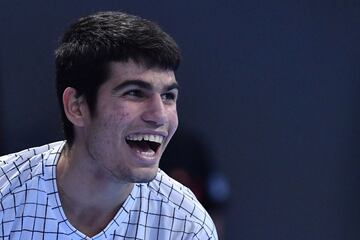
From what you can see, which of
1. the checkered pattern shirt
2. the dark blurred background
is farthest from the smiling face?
the dark blurred background

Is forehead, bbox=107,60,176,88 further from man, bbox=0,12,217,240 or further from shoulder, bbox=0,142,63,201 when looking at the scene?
shoulder, bbox=0,142,63,201

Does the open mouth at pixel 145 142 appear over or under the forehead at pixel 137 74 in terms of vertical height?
under

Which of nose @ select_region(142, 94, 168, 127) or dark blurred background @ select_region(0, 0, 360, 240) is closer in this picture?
nose @ select_region(142, 94, 168, 127)

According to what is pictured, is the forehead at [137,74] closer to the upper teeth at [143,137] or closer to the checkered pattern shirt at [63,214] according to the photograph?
the upper teeth at [143,137]

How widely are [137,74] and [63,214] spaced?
11.7 inches

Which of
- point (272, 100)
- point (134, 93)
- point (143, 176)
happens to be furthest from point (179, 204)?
point (272, 100)

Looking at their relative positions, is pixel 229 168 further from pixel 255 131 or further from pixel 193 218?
pixel 193 218

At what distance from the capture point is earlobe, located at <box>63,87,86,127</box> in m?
1.63

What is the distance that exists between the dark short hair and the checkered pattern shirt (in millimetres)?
104

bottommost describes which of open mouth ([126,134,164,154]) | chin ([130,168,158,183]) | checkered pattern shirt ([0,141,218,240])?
checkered pattern shirt ([0,141,218,240])

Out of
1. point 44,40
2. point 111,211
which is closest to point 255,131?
point 44,40

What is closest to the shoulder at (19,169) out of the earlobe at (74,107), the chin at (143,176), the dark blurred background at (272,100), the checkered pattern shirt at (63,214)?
the checkered pattern shirt at (63,214)

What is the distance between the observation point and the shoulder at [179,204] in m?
1.61

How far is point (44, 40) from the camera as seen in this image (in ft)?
8.14
